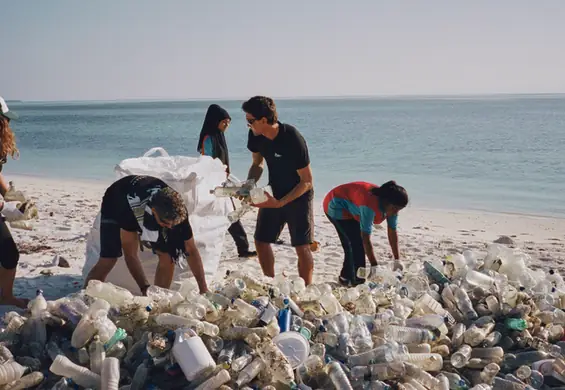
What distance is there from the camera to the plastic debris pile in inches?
125

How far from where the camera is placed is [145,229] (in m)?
4.16

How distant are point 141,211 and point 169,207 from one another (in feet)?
1.41

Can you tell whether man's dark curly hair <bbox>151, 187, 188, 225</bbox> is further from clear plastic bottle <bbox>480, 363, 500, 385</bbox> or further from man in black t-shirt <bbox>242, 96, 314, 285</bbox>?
clear plastic bottle <bbox>480, 363, 500, 385</bbox>

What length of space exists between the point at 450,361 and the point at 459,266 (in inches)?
55.6

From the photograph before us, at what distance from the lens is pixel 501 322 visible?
13.1 feet

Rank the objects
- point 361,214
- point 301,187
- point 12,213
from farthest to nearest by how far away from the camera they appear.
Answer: point 361,214
point 301,187
point 12,213

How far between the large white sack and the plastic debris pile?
2.68ft

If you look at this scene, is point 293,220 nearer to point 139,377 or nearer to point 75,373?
point 139,377

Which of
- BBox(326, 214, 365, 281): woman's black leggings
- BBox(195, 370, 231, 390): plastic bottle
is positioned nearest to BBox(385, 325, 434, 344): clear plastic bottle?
BBox(195, 370, 231, 390): plastic bottle

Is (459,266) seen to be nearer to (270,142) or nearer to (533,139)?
(270,142)

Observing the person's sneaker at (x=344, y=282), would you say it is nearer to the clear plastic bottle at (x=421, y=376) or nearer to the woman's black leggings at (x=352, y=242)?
the woman's black leggings at (x=352, y=242)

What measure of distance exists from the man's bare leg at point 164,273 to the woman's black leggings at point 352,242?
1539mm

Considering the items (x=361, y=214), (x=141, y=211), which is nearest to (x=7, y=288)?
(x=141, y=211)

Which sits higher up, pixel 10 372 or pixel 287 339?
pixel 287 339
